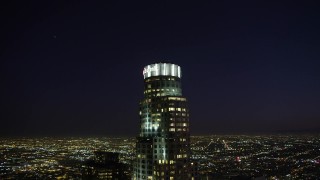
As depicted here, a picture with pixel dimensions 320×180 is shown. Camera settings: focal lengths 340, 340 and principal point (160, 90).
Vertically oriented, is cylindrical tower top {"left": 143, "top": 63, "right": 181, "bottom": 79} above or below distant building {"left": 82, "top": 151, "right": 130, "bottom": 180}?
above

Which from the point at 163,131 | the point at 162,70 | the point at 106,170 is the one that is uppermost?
the point at 162,70

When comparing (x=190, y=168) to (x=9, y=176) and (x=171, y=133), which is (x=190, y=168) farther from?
(x=9, y=176)

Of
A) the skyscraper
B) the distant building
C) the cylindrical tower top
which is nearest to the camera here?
the skyscraper

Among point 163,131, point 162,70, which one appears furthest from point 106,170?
point 162,70

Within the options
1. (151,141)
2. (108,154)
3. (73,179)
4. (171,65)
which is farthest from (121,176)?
(171,65)

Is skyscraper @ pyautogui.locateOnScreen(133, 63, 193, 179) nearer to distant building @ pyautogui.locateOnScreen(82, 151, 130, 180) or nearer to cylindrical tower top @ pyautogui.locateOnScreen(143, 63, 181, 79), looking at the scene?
cylindrical tower top @ pyautogui.locateOnScreen(143, 63, 181, 79)

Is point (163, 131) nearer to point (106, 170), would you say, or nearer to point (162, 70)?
point (162, 70)

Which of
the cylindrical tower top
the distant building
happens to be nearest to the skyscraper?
the cylindrical tower top

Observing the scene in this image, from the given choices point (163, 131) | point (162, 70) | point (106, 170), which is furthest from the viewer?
point (106, 170)

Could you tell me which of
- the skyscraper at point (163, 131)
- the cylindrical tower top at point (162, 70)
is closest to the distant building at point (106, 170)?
the skyscraper at point (163, 131)
